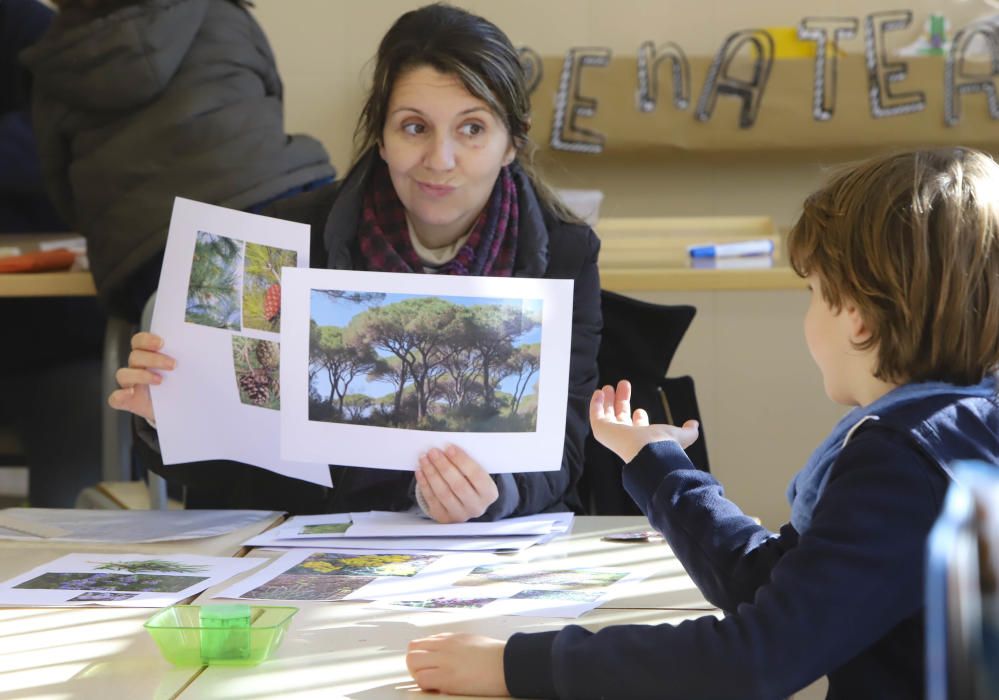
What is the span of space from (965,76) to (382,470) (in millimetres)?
2828

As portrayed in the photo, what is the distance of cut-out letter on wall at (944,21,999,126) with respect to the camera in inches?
149

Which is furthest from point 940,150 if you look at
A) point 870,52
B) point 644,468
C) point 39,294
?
point 870,52

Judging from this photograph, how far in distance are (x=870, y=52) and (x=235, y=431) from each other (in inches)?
117

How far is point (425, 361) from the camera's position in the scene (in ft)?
4.33

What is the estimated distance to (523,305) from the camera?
4.23 ft

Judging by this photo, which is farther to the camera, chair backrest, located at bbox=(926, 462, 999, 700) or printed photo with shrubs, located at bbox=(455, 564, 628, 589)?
printed photo with shrubs, located at bbox=(455, 564, 628, 589)

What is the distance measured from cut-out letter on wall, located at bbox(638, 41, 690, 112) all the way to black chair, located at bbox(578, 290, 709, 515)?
7.33ft

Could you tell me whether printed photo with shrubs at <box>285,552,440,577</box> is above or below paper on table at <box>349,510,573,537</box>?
below

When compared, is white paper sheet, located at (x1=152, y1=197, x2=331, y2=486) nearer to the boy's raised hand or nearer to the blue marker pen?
the boy's raised hand

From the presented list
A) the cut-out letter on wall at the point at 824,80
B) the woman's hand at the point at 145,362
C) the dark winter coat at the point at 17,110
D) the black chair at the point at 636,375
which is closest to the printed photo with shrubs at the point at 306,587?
the woman's hand at the point at 145,362

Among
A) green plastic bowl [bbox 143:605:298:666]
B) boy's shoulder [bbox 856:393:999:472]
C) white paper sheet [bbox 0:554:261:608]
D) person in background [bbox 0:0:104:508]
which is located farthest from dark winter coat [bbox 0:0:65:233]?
boy's shoulder [bbox 856:393:999:472]

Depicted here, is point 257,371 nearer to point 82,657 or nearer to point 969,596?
point 82,657

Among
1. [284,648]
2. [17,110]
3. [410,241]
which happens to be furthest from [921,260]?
[17,110]

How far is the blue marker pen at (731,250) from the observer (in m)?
2.81
